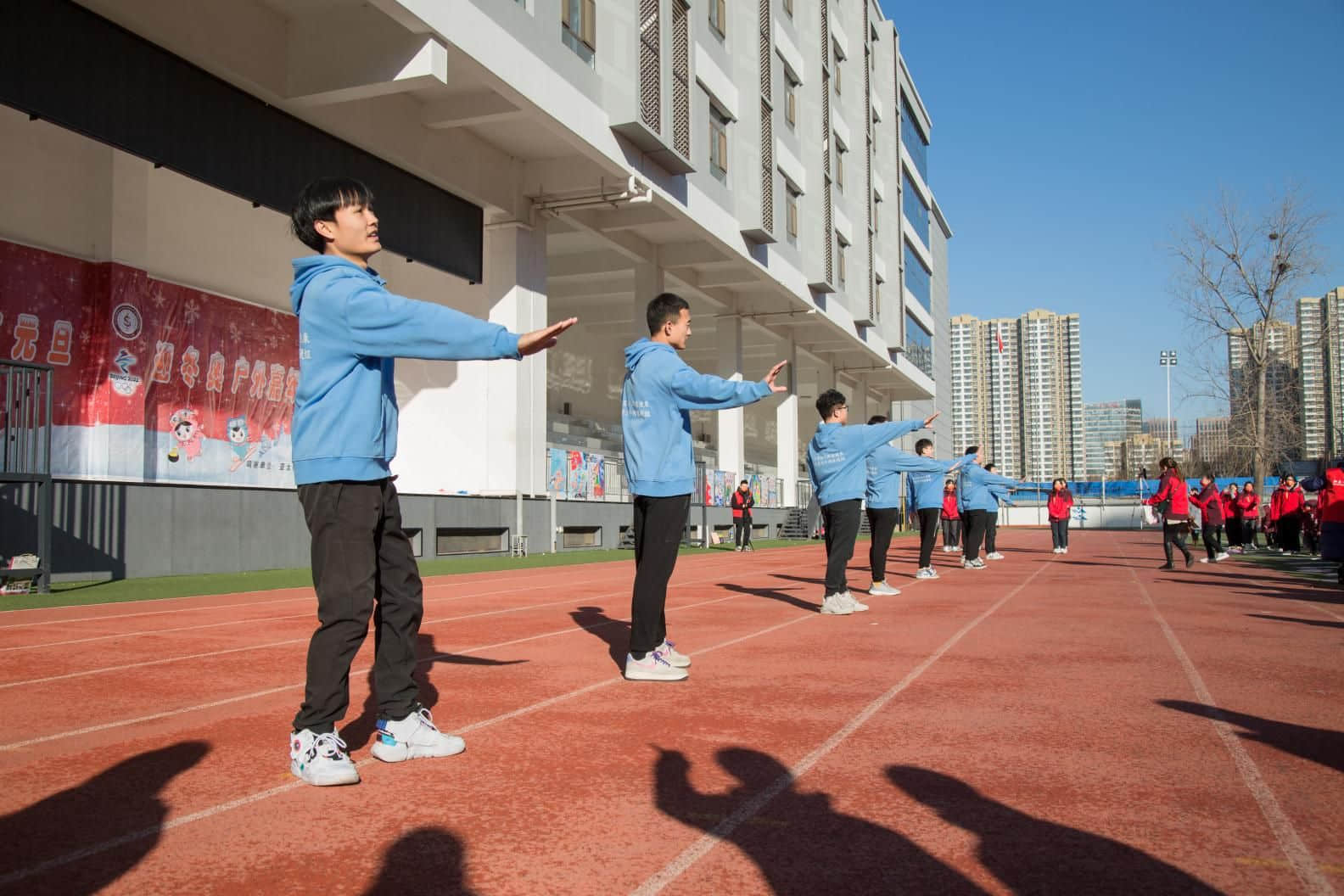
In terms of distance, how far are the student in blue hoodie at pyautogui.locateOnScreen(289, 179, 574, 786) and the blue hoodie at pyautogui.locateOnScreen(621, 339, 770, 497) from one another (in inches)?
82.9

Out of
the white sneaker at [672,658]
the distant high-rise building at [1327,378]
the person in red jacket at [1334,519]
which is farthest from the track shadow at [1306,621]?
the distant high-rise building at [1327,378]

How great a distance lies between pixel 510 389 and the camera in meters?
21.8

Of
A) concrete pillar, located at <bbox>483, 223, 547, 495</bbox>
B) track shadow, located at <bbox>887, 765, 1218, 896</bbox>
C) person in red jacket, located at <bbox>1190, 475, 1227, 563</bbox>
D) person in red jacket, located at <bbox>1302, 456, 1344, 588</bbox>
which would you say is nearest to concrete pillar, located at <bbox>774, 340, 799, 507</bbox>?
concrete pillar, located at <bbox>483, 223, 547, 495</bbox>

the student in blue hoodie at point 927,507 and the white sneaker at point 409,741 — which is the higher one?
the student in blue hoodie at point 927,507

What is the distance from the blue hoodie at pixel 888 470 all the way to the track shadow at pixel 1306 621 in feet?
11.7

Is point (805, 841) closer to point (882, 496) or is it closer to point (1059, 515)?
point (882, 496)

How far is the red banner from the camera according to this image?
46.9 ft

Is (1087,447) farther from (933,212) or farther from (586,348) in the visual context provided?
(586,348)

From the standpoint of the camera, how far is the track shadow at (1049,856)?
2.64 meters

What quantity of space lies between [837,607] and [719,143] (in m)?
20.3

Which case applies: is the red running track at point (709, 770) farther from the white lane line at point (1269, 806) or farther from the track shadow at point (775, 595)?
the track shadow at point (775, 595)

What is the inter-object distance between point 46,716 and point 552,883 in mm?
3307

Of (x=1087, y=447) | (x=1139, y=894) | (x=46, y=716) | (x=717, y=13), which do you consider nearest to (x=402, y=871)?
(x=1139, y=894)

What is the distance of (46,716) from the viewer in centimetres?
471
